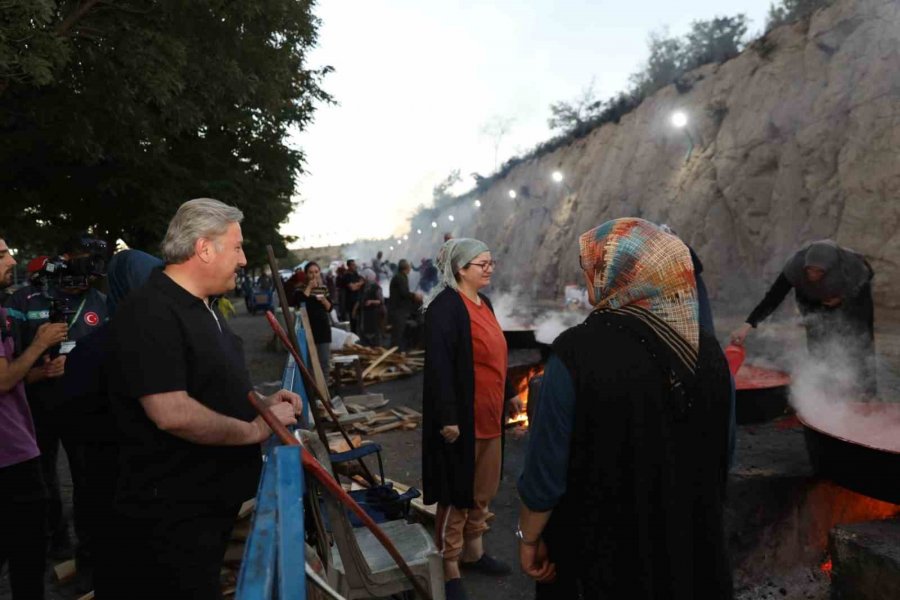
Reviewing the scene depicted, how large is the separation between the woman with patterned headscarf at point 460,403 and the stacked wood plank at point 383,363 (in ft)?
22.4

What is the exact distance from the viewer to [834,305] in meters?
4.84

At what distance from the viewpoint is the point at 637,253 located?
1.78m

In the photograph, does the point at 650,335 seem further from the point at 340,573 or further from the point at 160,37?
the point at 160,37

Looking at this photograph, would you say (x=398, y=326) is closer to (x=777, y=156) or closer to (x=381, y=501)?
(x=381, y=501)

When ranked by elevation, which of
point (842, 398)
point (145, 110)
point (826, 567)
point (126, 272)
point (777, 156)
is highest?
point (145, 110)

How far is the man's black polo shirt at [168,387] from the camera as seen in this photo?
6.16 ft

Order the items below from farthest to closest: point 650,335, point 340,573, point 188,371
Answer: point 340,573, point 188,371, point 650,335

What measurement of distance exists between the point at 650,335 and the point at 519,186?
3051 centimetres

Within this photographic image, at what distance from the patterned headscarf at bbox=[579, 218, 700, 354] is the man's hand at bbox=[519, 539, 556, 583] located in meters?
0.90

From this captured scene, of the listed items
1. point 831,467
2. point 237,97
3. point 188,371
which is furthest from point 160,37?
point 831,467

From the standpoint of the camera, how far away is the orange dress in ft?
11.9

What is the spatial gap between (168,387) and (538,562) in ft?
4.74

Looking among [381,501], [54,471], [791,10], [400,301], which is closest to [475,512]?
[381,501]

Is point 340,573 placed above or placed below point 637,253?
below
